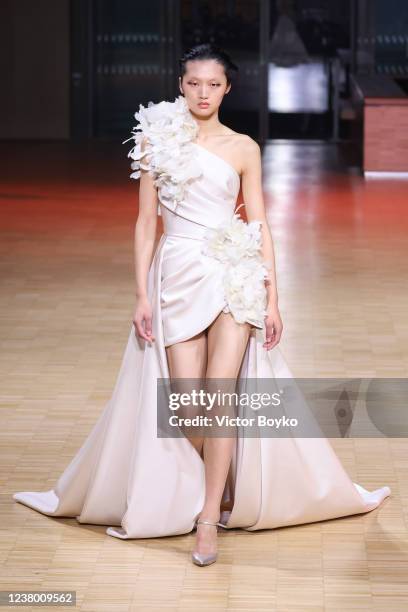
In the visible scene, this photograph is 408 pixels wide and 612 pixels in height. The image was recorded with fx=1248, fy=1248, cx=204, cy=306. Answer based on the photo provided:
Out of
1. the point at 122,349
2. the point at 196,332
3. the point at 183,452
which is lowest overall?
the point at 122,349

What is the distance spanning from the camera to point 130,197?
11.4 metres

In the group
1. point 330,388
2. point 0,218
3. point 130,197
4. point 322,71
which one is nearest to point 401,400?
point 330,388

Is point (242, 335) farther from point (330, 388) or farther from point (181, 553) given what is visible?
point (330, 388)

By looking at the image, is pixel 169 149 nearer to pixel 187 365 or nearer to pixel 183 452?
pixel 187 365

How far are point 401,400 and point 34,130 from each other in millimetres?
12335

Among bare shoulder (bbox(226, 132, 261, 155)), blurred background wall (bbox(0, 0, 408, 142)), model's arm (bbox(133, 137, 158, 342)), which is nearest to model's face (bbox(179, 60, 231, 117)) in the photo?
bare shoulder (bbox(226, 132, 261, 155))

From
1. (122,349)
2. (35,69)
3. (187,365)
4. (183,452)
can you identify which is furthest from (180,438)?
(35,69)

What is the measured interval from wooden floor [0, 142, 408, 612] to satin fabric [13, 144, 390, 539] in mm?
74

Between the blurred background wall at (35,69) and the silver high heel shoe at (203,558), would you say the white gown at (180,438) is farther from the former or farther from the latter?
the blurred background wall at (35,69)

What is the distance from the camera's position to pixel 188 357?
3625 mm

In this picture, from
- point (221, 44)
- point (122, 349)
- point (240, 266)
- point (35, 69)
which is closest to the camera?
point (240, 266)

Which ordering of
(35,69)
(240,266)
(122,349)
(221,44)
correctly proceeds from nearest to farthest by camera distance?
(240,266) < (122,349) < (35,69) < (221,44)

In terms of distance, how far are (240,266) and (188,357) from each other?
1.00ft

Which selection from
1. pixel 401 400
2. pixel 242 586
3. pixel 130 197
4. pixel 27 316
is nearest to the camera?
pixel 242 586
